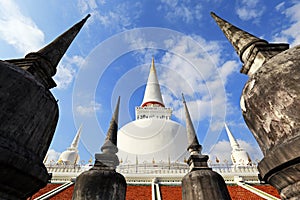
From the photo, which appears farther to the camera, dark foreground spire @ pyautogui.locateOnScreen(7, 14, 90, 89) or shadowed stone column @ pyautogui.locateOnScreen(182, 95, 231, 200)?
shadowed stone column @ pyautogui.locateOnScreen(182, 95, 231, 200)

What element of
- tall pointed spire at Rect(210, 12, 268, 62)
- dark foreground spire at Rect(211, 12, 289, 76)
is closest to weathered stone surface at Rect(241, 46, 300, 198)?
dark foreground spire at Rect(211, 12, 289, 76)

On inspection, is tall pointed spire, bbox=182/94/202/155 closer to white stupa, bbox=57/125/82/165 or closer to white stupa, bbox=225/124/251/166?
white stupa, bbox=225/124/251/166

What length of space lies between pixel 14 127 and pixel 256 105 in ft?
8.54

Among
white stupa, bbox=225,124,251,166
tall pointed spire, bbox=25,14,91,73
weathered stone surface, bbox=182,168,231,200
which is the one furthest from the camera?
white stupa, bbox=225,124,251,166

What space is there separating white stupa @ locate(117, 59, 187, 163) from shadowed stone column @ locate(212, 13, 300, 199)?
772 inches

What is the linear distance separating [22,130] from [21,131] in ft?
0.05

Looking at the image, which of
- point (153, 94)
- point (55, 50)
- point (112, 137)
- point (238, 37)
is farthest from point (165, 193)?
point (153, 94)

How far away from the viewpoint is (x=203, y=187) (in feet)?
16.4

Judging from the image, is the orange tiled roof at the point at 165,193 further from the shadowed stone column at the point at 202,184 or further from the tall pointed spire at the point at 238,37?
the tall pointed spire at the point at 238,37

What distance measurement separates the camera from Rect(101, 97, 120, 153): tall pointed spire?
5998 mm

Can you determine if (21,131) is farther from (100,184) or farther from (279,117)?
(100,184)

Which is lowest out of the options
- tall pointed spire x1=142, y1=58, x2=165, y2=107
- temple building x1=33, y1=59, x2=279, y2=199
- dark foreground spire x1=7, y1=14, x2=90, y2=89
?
dark foreground spire x1=7, y1=14, x2=90, y2=89

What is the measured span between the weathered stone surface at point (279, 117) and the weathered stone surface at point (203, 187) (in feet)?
10.2

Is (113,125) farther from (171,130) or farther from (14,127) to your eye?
(171,130)
